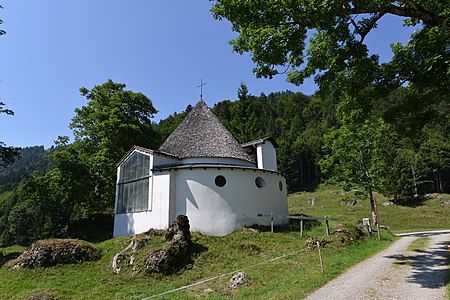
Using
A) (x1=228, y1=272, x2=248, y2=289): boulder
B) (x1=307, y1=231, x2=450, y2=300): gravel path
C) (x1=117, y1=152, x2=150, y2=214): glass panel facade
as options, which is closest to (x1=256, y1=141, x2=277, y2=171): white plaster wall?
(x1=117, y1=152, x2=150, y2=214): glass panel facade

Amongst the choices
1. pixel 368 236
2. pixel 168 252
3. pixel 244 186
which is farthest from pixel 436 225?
pixel 168 252

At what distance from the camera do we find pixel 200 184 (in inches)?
657

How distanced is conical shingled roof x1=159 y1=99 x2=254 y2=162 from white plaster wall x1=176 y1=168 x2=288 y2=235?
6.10 ft

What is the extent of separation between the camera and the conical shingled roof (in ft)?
61.7

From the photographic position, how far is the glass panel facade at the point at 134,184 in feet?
59.5

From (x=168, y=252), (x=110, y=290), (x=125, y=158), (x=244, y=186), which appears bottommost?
(x=110, y=290)

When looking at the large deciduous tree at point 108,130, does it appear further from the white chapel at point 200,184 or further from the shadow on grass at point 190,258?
the shadow on grass at point 190,258

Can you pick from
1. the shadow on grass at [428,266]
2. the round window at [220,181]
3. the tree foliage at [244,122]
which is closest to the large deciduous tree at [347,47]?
the shadow on grass at [428,266]

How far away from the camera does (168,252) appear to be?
38.1 ft

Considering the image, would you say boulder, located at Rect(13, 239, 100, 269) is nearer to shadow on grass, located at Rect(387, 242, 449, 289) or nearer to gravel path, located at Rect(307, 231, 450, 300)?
gravel path, located at Rect(307, 231, 450, 300)

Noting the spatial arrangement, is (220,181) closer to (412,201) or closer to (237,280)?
(237,280)

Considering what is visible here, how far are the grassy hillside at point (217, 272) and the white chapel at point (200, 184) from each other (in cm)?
148

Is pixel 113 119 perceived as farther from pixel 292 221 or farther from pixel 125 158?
pixel 292 221

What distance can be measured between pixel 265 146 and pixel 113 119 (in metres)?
14.3
